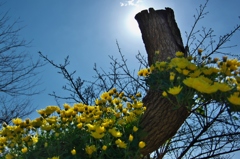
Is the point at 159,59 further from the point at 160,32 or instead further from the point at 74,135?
the point at 74,135

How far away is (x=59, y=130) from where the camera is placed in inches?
84.3

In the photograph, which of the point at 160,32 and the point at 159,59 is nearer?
the point at 159,59

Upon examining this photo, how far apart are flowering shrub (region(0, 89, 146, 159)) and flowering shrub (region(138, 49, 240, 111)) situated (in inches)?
11.4

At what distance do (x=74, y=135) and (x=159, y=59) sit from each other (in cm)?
112

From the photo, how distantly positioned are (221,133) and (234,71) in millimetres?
1851

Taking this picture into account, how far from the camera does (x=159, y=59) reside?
285cm

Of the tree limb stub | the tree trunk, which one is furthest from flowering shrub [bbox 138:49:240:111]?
the tree limb stub

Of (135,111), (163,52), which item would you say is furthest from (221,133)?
(135,111)

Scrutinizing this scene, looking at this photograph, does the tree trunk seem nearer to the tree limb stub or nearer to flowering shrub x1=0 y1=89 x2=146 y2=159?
the tree limb stub

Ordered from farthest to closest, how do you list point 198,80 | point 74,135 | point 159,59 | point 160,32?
1. point 160,32
2. point 159,59
3. point 74,135
4. point 198,80

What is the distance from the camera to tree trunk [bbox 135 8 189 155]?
95.7 inches

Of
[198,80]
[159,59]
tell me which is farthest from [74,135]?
[159,59]

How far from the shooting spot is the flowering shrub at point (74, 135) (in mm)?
2043

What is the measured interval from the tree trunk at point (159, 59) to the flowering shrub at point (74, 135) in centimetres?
21
